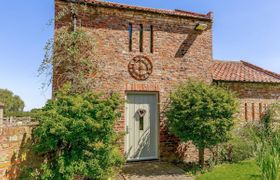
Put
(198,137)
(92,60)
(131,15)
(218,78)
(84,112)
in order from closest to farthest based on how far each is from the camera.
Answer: (84,112) → (198,137) → (92,60) → (131,15) → (218,78)

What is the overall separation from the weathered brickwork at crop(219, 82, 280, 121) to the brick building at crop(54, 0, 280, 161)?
26.1 inches

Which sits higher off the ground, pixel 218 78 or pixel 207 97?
pixel 218 78

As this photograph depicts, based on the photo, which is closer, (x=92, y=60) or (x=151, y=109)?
(x=92, y=60)

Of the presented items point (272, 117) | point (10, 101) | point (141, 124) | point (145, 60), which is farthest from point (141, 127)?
point (10, 101)

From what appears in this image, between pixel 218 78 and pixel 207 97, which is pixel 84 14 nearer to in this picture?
pixel 207 97

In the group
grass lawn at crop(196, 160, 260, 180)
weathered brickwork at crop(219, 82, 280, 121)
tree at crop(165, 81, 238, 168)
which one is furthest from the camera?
weathered brickwork at crop(219, 82, 280, 121)

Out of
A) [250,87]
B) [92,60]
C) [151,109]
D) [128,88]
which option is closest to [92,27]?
[92,60]

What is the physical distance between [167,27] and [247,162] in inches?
228

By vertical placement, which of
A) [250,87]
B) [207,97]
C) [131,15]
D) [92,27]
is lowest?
[207,97]

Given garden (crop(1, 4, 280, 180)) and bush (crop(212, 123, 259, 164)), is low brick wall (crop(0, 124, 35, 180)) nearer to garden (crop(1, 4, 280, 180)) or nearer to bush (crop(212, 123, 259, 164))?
garden (crop(1, 4, 280, 180))

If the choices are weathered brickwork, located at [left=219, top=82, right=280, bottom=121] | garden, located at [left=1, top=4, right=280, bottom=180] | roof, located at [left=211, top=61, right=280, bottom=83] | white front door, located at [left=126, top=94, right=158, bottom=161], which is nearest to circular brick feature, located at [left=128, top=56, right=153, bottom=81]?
white front door, located at [left=126, top=94, right=158, bottom=161]

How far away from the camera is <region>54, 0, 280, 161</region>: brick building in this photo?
7.42 metres

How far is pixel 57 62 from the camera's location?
270 inches

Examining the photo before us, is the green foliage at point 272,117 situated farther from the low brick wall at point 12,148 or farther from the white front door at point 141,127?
the low brick wall at point 12,148
